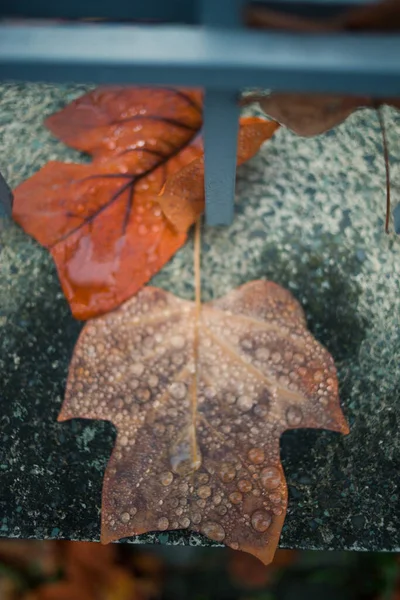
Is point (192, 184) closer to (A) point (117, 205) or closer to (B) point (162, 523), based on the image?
(A) point (117, 205)

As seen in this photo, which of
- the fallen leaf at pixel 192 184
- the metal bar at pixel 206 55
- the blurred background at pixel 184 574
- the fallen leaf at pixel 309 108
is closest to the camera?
the metal bar at pixel 206 55

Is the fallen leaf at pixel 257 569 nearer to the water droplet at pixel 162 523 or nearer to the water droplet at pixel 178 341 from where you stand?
the water droplet at pixel 162 523

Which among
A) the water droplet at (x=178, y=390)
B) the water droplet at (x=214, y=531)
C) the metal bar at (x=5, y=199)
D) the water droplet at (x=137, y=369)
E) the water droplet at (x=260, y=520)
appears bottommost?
the water droplet at (x=214, y=531)

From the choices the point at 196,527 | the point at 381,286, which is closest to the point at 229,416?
the point at 196,527

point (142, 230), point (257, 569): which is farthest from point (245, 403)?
point (257, 569)

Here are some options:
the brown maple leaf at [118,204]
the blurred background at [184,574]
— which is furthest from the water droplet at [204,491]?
the blurred background at [184,574]
